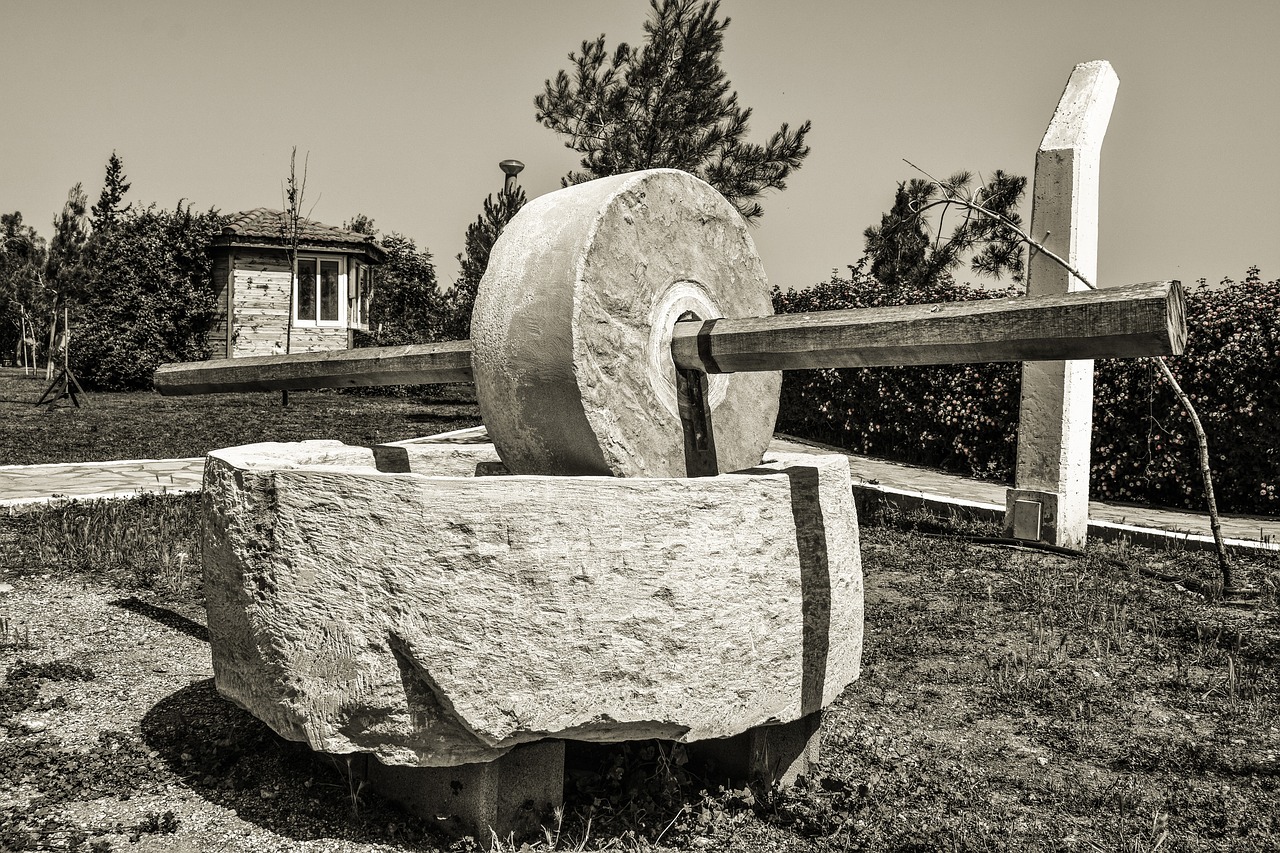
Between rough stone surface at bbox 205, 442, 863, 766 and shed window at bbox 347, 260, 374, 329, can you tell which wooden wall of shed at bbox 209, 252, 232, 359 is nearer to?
shed window at bbox 347, 260, 374, 329

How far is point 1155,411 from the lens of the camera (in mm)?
9094

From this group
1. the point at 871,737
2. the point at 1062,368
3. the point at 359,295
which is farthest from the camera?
the point at 359,295

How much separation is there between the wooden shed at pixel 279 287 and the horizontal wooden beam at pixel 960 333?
2112 centimetres

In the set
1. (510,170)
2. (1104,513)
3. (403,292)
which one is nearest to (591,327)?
(1104,513)

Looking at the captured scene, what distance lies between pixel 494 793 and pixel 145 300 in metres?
22.3

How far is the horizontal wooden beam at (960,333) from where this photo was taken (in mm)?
2314

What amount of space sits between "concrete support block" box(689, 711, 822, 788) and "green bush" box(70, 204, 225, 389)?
67.9 ft

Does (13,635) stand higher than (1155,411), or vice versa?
(1155,411)

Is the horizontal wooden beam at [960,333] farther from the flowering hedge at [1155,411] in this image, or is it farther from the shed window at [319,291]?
the shed window at [319,291]

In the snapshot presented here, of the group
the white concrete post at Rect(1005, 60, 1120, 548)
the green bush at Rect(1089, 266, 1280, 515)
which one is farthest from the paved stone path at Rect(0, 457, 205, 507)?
the green bush at Rect(1089, 266, 1280, 515)

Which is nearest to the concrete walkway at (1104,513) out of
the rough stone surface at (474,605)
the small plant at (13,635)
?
the rough stone surface at (474,605)

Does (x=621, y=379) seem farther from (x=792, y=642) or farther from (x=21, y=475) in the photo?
(x=21, y=475)

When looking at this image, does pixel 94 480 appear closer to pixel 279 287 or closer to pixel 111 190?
pixel 279 287

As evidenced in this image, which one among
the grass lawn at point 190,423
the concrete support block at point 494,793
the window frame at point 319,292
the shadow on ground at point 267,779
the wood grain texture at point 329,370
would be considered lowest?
the shadow on ground at point 267,779
